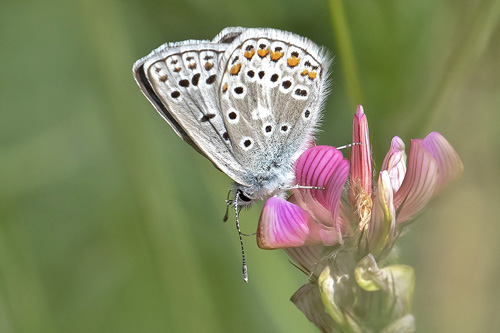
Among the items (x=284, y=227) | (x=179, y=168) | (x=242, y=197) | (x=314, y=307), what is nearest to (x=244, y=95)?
(x=242, y=197)

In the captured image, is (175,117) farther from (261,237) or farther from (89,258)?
(89,258)

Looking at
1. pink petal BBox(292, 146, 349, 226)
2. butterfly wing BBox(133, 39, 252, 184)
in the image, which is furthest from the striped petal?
butterfly wing BBox(133, 39, 252, 184)

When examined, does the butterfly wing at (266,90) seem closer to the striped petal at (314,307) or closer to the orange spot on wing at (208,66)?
the orange spot on wing at (208,66)

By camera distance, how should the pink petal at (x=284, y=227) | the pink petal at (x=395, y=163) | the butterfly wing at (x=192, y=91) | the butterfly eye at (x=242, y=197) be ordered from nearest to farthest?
the pink petal at (x=284, y=227) → the pink petal at (x=395, y=163) → the butterfly wing at (x=192, y=91) → the butterfly eye at (x=242, y=197)

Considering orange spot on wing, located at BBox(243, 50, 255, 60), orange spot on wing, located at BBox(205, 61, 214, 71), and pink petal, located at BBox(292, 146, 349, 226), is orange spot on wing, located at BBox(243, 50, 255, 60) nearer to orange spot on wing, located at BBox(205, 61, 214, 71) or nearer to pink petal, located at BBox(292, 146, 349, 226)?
orange spot on wing, located at BBox(205, 61, 214, 71)

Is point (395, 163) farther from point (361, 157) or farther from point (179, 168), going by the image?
point (179, 168)


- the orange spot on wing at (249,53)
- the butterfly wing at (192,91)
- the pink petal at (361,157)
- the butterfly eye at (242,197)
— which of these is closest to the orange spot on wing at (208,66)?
the butterfly wing at (192,91)

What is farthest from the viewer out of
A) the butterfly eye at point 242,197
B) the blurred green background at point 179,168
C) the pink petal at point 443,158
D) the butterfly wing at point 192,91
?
the butterfly eye at point 242,197
